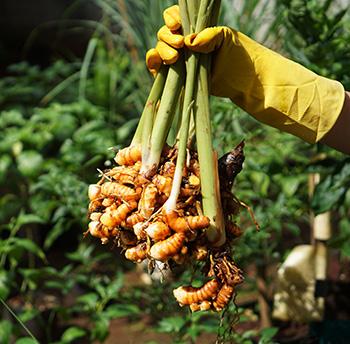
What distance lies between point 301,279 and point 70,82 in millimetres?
1963

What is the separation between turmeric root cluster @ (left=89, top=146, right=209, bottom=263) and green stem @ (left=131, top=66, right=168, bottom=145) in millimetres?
27

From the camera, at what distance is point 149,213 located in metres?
1.00

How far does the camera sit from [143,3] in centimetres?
273

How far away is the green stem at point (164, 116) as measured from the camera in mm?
1046

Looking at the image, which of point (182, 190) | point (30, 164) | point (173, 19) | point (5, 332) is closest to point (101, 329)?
point (5, 332)

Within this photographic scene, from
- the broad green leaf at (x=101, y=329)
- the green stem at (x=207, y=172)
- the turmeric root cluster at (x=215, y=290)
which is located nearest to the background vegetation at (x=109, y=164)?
the broad green leaf at (x=101, y=329)

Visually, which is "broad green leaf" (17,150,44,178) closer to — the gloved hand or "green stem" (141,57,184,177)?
the gloved hand

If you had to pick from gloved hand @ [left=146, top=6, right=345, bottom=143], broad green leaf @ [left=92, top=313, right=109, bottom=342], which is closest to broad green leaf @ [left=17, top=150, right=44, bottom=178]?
broad green leaf @ [left=92, top=313, right=109, bottom=342]

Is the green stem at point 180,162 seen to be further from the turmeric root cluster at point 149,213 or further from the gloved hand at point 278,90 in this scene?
the gloved hand at point 278,90

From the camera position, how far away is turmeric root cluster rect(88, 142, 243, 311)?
971mm

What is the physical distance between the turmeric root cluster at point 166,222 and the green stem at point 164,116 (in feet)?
0.07

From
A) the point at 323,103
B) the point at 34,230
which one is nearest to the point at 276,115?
the point at 323,103

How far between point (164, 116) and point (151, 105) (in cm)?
4

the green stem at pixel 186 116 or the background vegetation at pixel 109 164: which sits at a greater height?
the green stem at pixel 186 116
